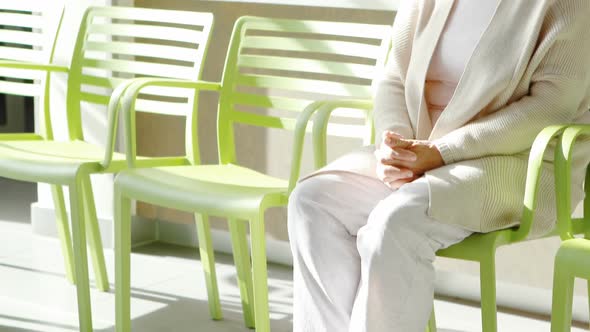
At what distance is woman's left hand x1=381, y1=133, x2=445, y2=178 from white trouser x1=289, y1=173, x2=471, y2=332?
6 cm

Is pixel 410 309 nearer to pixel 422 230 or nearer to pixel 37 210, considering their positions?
pixel 422 230

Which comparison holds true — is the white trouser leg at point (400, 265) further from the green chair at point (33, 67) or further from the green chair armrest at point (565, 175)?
the green chair at point (33, 67)

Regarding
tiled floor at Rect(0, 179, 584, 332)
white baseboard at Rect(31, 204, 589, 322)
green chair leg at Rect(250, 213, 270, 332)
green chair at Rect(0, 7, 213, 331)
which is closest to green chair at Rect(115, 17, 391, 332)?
green chair leg at Rect(250, 213, 270, 332)

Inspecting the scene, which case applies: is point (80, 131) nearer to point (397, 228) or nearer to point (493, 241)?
point (397, 228)

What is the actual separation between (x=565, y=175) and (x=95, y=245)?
164cm

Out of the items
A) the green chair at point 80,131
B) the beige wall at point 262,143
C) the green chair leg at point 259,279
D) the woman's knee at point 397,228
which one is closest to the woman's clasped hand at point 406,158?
the woman's knee at point 397,228

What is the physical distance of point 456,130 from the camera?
2105 millimetres

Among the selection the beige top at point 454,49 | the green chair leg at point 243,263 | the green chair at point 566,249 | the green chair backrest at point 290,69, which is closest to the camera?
the green chair at point 566,249

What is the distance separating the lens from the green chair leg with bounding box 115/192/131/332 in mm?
2514

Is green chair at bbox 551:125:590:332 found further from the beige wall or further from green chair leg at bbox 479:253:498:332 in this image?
the beige wall

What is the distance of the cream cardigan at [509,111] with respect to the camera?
1.99m

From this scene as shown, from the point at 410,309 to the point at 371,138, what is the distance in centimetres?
64

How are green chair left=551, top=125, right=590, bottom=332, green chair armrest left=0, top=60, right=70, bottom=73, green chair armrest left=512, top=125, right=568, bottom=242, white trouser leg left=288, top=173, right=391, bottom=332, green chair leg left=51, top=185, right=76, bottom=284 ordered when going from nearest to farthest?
1. green chair left=551, top=125, right=590, bottom=332
2. green chair armrest left=512, top=125, right=568, bottom=242
3. white trouser leg left=288, top=173, right=391, bottom=332
4. green chair armrest left=0, top=60, right=70, bottom=73
5. green chair leg left=51, top=185, right=76, bottom=284

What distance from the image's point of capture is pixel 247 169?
9.00 ft
